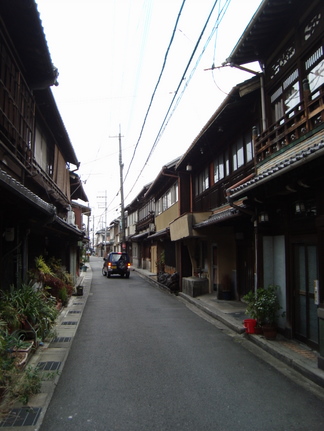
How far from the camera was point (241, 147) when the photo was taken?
11.7 m

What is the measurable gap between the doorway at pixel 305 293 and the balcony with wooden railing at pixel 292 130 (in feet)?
7.08

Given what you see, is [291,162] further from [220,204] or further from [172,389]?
[220,204]

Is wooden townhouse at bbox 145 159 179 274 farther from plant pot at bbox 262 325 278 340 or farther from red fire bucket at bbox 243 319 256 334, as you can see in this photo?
plant pot at bbox 262 325 278 340

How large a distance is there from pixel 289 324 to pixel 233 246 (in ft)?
20.9

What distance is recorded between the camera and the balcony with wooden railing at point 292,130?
6660mm

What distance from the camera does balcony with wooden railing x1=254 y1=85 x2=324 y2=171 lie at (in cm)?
666

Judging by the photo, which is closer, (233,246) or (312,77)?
(312,77)

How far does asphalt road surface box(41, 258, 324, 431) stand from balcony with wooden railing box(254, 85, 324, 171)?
4.40m

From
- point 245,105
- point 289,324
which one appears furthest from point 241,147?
point 289,324

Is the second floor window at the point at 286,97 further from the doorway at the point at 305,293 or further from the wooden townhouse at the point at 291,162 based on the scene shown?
the doorway at the point at 305,293

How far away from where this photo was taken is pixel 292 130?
745cm

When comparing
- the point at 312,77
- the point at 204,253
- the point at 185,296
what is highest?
the point at 312,77

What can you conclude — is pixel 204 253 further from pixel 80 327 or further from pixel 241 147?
pixel 80 327

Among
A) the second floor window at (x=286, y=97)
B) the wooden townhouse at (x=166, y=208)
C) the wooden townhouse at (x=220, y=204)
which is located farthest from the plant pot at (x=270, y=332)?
the wooden townhouse at (x=166, y=208)
